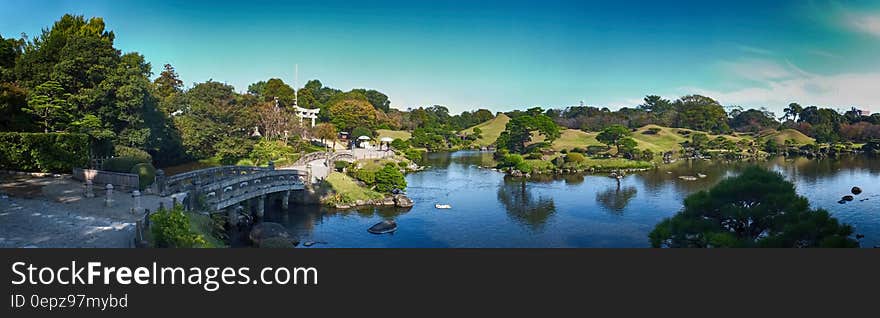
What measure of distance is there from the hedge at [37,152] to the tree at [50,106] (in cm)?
324

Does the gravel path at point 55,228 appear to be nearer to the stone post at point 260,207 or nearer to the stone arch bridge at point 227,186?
the stone arch bridge at point 227,186

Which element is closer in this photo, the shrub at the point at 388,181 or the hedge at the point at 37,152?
the hedge at the point at 37,152

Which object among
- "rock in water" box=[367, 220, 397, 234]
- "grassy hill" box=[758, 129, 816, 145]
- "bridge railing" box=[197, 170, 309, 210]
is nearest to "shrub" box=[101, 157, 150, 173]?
"bridge railing" box=[197, 170, 309, 210]

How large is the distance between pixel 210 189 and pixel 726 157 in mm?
68934

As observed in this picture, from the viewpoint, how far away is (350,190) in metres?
31.4

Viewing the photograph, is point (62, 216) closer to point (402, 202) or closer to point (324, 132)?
point (402, 202)

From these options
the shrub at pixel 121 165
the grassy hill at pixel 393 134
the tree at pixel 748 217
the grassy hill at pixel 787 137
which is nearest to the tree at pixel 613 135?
the grassy hill at pixel 787 137

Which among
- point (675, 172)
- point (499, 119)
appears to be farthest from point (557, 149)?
point (499, 119)

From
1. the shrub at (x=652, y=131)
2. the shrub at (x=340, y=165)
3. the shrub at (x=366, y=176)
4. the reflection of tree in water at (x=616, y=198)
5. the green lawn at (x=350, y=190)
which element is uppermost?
the shrub at (x=652, y=131)

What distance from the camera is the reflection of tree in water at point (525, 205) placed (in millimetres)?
27938

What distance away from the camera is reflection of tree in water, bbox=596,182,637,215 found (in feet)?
103

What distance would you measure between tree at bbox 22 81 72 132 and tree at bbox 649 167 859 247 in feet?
92.5

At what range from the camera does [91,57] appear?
28.4 meters

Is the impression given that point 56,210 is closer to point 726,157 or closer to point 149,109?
point 149,109
